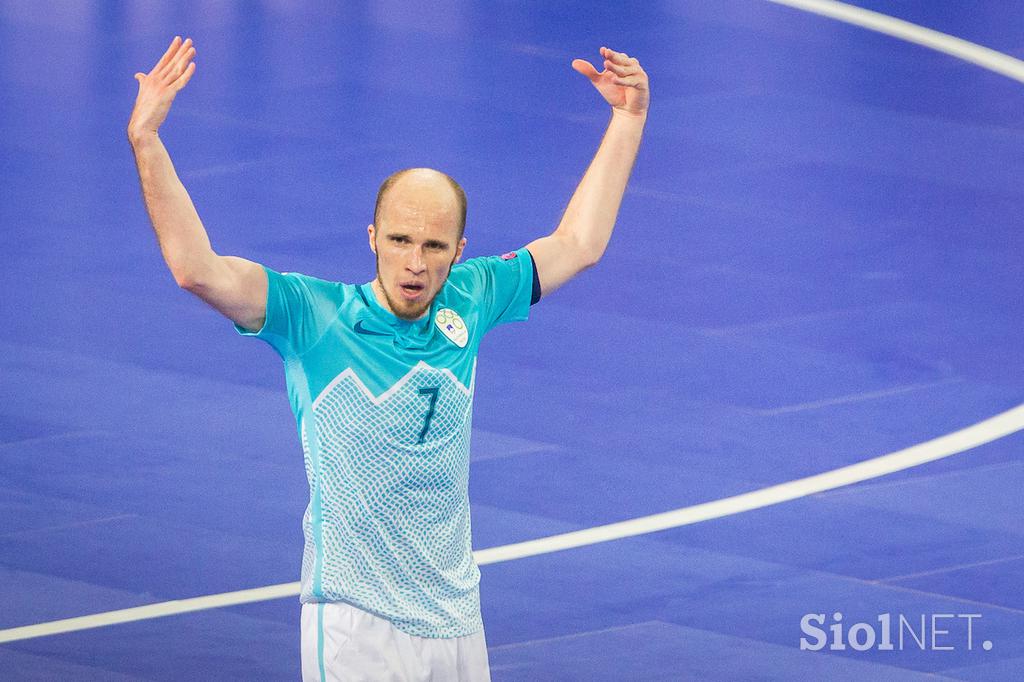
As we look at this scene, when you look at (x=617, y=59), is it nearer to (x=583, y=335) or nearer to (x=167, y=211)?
(x=167, y=211)

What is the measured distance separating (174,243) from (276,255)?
630cm

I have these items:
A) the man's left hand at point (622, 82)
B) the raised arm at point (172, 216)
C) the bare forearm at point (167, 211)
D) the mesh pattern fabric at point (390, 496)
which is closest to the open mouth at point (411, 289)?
the mesh pattern fabric at point (390, 496)

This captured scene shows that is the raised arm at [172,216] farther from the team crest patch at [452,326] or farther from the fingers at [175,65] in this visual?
the team crest patch at [452,326]

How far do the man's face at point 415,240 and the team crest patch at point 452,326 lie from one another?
0.11 m

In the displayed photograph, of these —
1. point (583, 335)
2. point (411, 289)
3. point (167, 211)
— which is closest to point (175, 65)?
point (167, 211)

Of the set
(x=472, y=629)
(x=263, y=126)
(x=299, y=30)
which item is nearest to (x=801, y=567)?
(x=472, y=629)

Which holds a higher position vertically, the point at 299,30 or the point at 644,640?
the point at 299,30

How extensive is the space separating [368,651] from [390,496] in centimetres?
44

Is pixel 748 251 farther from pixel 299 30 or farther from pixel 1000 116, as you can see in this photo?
pixel 299 30

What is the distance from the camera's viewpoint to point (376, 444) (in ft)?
17.4

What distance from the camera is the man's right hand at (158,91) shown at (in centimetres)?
498

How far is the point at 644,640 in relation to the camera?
8000 mm

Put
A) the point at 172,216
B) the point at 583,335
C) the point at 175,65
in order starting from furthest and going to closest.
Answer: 1. the point at 583,335
2. the point at 175,65
3. the point at 172,216

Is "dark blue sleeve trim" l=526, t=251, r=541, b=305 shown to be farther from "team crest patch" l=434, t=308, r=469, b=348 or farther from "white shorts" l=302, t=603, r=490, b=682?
"white shorts" l=302, t=603, r=490, b=682
